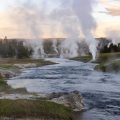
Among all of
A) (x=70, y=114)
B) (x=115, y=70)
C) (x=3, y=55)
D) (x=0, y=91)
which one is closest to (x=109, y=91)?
(x=0, y=91)

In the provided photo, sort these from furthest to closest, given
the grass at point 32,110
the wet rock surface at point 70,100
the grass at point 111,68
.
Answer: the grass at point 111,68, the wet rock surface at point 70,100, the grass at point 32,110

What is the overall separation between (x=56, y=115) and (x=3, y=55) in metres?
151

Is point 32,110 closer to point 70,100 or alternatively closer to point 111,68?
point 70,100

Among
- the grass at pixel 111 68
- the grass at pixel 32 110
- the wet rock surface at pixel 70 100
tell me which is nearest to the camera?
the grass at pixel 32 110

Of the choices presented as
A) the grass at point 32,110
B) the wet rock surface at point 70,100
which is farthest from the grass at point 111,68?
the grass at point 32,110

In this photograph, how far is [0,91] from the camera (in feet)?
147

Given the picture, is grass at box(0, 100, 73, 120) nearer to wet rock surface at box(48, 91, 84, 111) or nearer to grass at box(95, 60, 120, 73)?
wet rock surface at box(48, 91, 84, 111)

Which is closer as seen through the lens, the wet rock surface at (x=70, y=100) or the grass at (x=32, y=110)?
the grass at (x=32, y=110)

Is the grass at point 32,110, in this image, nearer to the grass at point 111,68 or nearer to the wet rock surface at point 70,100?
the wet rock surface at point 70,100

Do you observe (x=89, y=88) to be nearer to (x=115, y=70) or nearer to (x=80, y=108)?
(x=80, y=108)

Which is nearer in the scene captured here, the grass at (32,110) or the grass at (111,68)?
the grass at (32,110)

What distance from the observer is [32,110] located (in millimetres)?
31141

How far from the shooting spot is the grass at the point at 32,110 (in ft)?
100

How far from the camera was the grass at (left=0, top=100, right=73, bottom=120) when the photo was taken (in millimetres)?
30625
